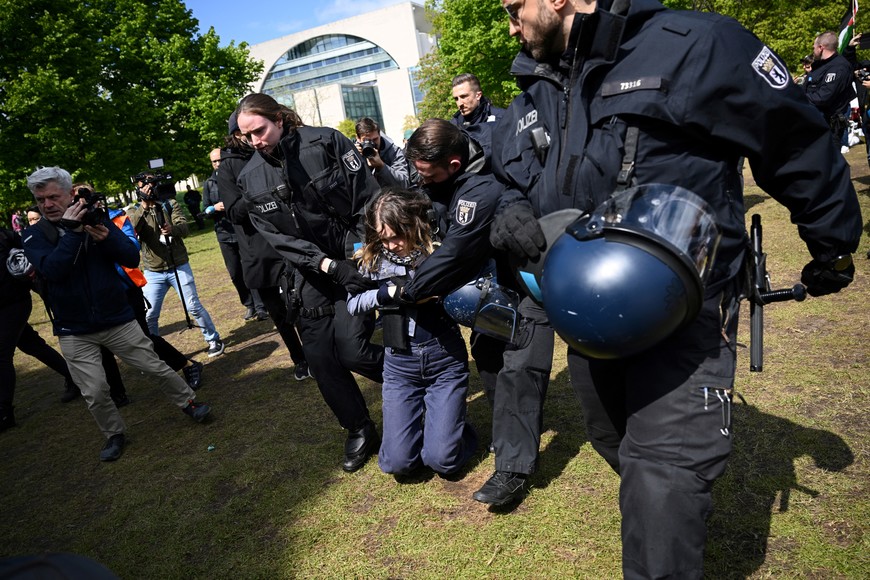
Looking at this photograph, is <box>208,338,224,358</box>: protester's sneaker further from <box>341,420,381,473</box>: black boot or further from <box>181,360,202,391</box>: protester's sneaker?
<box>341,420,381,473</box>: black boot

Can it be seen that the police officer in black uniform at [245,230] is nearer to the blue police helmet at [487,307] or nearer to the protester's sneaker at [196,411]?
the protester's sneaker at [196,411]

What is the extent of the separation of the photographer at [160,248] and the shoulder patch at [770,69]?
5942 millimetres

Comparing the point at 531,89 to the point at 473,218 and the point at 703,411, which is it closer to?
the point at 473,218

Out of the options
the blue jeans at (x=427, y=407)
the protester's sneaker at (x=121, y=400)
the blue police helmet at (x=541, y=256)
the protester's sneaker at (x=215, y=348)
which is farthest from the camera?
the protester's sneaker at (x=215, y=348)

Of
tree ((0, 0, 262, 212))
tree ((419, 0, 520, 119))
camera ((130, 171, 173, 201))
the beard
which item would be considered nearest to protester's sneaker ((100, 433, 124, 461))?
camera ((130, 171, 173, 201))

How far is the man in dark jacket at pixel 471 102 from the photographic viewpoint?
610 centimetres

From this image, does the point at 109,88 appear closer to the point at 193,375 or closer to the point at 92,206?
the point at 193,375

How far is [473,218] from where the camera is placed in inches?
117

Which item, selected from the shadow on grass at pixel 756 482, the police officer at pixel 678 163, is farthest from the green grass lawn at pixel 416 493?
the police officer at pixel 678 163

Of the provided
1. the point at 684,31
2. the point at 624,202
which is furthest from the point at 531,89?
the point at 624,202

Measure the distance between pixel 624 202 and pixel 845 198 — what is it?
80 centimetres

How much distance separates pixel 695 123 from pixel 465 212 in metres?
1.42

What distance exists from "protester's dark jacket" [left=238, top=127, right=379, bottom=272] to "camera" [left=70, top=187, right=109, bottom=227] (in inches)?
49.5

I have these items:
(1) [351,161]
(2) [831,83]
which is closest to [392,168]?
(1) [351,161]
